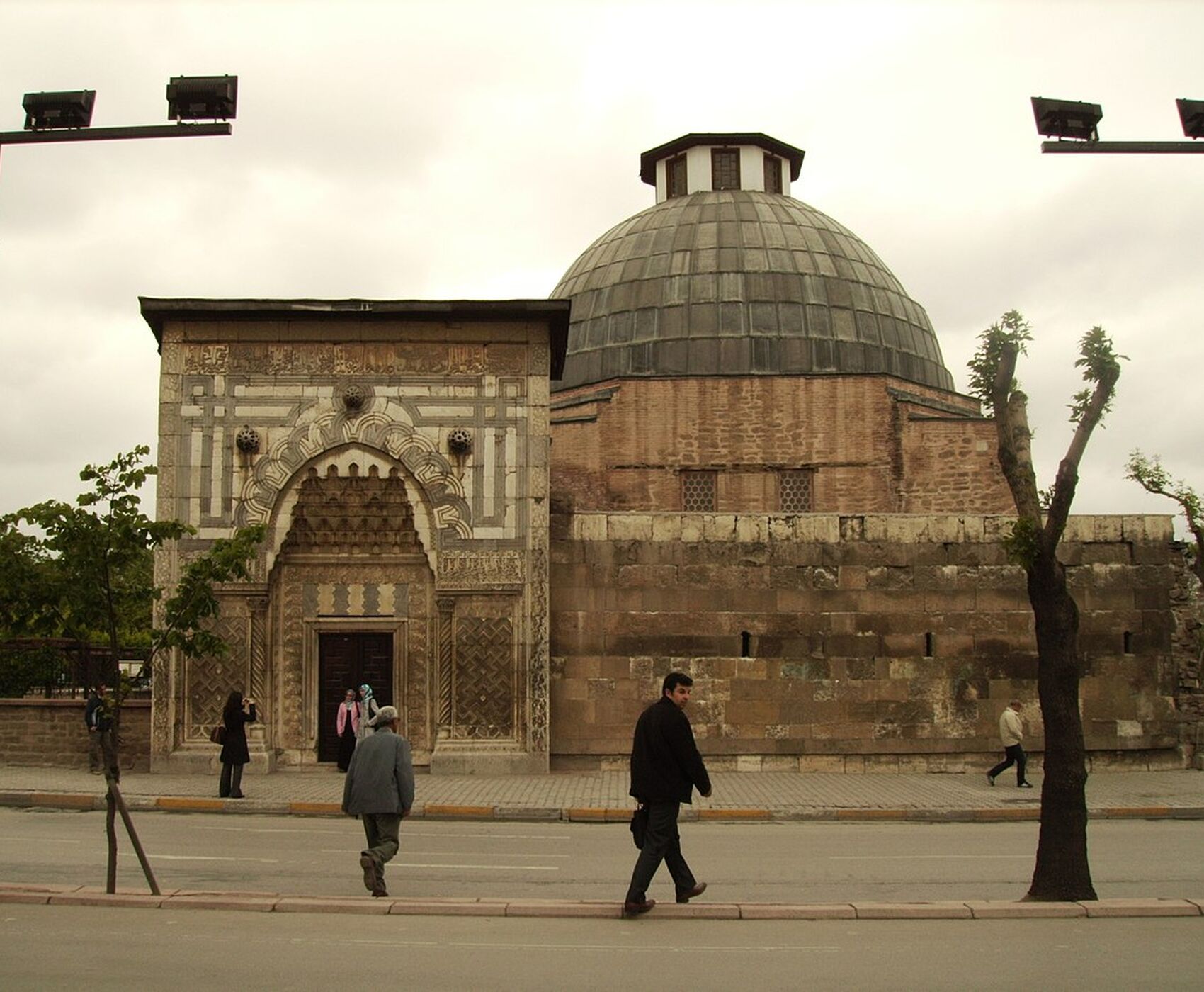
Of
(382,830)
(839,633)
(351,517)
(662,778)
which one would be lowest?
(382,830)

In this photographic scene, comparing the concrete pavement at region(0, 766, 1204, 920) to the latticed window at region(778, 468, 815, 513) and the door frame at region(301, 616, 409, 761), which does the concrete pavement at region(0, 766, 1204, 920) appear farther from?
the latticed window at region(778, 468, 815, 513)

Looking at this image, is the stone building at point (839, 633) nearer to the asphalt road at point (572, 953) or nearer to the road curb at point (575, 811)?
the road curb at point (575, 811)

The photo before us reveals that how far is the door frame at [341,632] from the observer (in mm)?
18500

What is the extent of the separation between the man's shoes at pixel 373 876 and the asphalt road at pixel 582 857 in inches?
21.7

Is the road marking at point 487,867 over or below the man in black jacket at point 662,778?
below

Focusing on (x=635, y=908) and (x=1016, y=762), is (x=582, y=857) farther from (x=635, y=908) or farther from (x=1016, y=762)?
(x=1016, y=762)

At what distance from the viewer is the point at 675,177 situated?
32906 millimetres

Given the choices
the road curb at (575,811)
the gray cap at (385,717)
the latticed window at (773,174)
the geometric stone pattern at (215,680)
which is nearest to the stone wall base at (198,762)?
the geometric stone pattern at (215,680)

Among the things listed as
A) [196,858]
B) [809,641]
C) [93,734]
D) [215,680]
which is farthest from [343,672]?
[196,858]

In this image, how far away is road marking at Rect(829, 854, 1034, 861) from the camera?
11.9 m

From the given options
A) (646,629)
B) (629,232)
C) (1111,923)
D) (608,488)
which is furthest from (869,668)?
(629,232)

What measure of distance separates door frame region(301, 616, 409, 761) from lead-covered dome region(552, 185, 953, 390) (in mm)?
9348

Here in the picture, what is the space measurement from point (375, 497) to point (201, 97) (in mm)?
9331

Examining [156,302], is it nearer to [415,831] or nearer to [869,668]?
[415,831]
